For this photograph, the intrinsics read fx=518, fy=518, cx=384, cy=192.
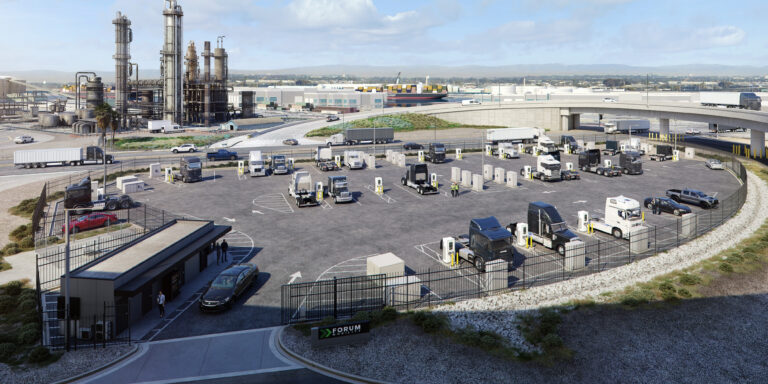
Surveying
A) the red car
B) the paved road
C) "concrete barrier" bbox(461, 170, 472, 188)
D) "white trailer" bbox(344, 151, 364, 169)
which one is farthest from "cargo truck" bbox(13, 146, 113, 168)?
the paved road

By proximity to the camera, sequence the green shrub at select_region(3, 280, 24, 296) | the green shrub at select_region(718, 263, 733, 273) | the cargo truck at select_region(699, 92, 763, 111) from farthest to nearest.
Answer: the cargo truck at select_region(699, 92, 763, 111)
the green shrub at select_region(718, 263, 733, 273)
the green shrub at select_region(3, 280, 24, 296)

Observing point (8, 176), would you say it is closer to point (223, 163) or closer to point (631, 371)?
point (223, 163)

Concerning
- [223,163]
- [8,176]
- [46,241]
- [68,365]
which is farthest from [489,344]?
[8,176]

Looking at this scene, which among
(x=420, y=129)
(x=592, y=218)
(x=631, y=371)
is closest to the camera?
(x=631, y=371)

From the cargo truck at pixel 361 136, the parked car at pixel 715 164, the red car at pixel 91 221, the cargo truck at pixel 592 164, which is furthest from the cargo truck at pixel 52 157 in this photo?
the parked car at pixel 715 164

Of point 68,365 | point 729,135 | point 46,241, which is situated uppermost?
point 729,135

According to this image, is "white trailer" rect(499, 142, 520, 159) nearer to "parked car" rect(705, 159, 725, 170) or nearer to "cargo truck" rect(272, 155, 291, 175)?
"parked car" rect(705, 159, 725, 170)

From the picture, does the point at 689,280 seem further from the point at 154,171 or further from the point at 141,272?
the point at 154,171
